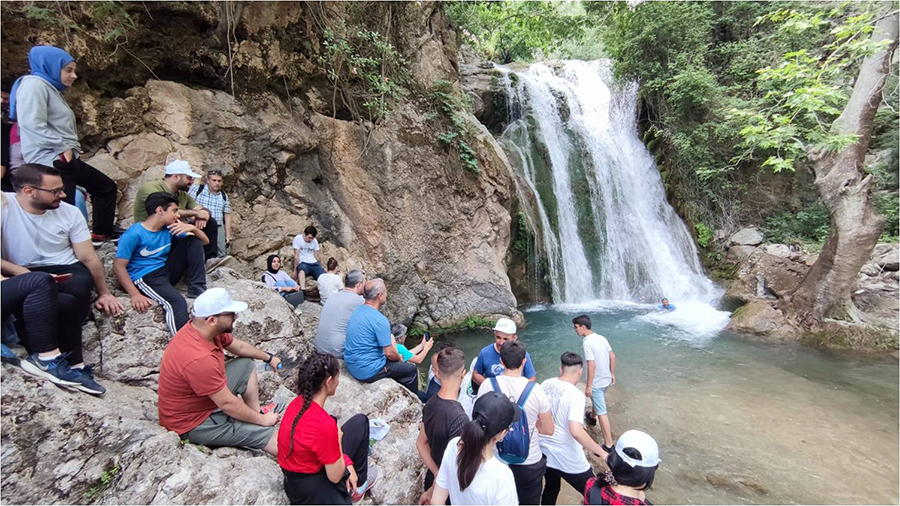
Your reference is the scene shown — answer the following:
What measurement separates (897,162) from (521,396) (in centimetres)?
1676

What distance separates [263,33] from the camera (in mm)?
7227

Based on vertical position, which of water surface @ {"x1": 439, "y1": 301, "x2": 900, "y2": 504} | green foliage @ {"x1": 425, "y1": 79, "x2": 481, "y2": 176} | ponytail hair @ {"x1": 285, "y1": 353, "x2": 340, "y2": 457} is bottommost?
water surface @ {"x1": 439, "y1": 301, "x2": 900, "y2": 504}

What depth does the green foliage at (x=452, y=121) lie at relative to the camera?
10.1 meters

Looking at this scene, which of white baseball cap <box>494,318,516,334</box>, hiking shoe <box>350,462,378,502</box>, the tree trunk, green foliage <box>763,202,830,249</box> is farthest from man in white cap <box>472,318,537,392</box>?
green foliage <box>763,202,830,249</box>

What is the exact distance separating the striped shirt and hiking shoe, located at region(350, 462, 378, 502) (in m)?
4.39

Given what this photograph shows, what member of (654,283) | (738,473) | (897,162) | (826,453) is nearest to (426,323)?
(738,473)

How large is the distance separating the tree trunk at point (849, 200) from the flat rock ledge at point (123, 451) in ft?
33.9

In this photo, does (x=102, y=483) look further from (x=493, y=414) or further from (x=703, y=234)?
(x=703, y=234)

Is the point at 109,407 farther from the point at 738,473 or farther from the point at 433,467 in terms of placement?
the point at 738,473

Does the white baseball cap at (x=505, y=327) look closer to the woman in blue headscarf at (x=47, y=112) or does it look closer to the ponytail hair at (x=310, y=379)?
the ponytail hair at (x=310, y=379)

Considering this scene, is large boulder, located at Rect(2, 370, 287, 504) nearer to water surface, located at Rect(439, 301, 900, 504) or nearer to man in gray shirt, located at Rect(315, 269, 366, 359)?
man in gray shirt, located at Rect(315, 269, 366, 359)

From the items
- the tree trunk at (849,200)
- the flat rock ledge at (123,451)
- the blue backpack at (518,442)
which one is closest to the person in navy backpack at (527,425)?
the blue backpack at (518,442)

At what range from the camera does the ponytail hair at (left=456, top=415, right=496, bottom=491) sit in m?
1.99

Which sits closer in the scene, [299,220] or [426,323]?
[299,220]
